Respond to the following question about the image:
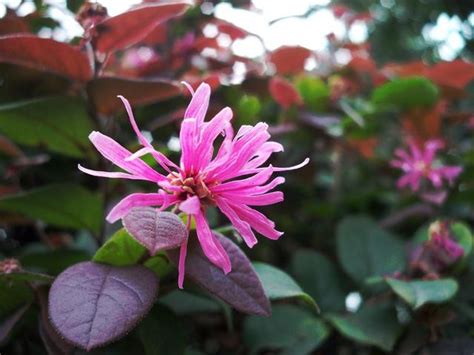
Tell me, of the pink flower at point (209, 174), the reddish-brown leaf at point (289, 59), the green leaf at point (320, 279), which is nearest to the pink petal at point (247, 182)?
the pink flower at point (209, 174)

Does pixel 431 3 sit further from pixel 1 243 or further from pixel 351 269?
pixel 1 243

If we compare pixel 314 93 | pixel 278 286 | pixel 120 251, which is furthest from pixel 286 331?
pixel 314 93

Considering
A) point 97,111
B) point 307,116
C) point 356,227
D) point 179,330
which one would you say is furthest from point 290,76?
point 179,330

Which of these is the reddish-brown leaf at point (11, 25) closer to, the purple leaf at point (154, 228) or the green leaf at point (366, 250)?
the purple leaf at point (154, 228)

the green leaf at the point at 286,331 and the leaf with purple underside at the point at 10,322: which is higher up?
the leaf with purple underside at the point at 10,322

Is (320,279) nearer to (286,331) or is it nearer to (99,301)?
(286,331)

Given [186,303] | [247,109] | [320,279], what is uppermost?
[247,109]
